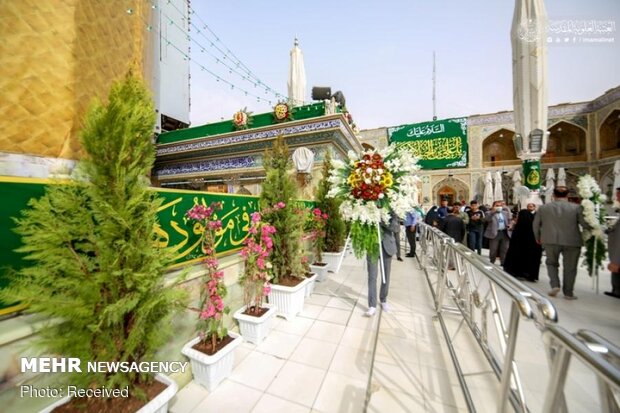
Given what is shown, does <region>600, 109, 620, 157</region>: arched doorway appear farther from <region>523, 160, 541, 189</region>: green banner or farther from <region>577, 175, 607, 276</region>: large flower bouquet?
<region>577, 175, 607, 276</region>: large flower bouquet

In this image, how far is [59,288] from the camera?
4.04ft

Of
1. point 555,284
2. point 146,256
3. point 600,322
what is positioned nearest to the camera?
point 146,256

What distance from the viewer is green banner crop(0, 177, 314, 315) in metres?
1.12

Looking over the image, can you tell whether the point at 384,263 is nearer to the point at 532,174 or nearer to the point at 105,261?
the point at 105,261

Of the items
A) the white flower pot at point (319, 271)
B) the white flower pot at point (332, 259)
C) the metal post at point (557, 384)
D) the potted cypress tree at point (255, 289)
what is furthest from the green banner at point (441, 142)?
the metal post at point (557, 384)

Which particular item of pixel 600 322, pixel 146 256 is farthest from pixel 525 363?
pixel 146 256

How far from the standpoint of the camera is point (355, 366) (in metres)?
2.08

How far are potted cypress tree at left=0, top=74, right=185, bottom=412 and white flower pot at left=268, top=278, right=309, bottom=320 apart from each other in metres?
1.56

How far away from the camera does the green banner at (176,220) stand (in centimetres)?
112

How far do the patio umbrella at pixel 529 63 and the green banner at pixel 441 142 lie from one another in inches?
386

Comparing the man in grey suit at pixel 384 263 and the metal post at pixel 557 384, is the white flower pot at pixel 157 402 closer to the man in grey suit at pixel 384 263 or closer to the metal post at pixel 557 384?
the metal post at pixel 557 384

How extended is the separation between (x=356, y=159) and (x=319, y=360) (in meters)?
2.49

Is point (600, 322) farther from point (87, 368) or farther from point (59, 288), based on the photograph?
point (59, 288)

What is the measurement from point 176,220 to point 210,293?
2.43 ft
